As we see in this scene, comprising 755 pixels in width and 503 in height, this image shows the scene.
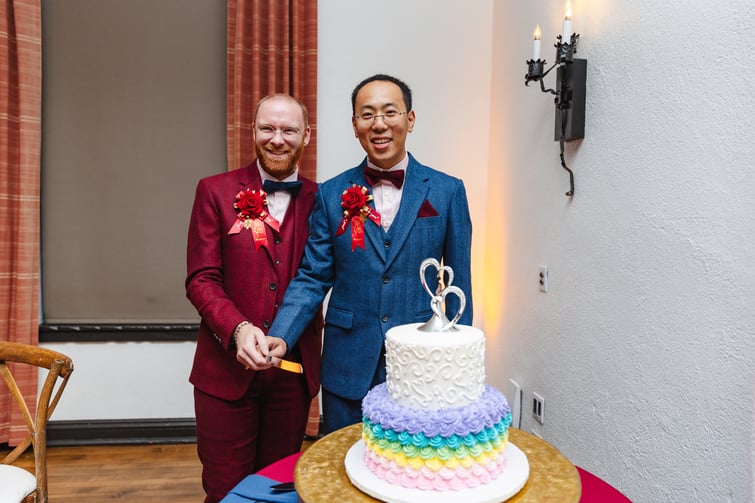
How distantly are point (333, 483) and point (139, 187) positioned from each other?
7.96ft

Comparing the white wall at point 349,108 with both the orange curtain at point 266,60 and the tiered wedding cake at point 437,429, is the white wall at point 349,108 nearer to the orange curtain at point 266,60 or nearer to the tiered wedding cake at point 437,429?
the orange curtain at point 266,60

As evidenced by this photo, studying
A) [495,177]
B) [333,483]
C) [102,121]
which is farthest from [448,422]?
[102,121]

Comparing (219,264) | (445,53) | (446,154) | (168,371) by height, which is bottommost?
(168,371)

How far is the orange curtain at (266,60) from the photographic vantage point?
276 centimetres

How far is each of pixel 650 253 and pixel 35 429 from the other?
189 cm

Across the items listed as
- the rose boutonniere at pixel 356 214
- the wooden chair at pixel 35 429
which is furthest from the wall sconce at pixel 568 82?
the wooden chair at pixel 35 429

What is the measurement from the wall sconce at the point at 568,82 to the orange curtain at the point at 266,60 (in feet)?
4.18

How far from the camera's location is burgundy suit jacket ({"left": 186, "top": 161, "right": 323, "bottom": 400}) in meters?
1.64

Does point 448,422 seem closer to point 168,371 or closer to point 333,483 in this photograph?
point 333,483

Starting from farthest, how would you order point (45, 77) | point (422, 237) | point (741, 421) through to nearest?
point (45, 77) → point (422, 237) → point (741, 421)

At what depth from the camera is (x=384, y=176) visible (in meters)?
1.53

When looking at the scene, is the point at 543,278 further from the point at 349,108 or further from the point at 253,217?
the point at 349,108

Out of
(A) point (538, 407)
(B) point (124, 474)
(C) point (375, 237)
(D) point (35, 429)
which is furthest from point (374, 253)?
(B) point (124, 474)

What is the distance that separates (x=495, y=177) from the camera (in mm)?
2900
